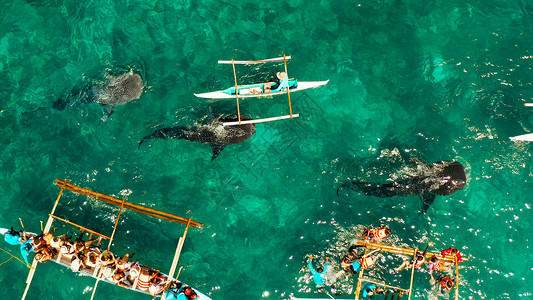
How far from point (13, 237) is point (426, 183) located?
1699 centimetres

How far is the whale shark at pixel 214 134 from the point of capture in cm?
1538

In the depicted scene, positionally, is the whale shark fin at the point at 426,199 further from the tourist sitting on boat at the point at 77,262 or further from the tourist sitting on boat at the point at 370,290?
the tourist sitting on boat at the point at 77,262

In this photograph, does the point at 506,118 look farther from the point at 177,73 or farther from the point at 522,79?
the point at 177,73

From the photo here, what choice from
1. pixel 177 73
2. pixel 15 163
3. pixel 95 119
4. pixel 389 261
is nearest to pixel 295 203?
pixel 389 261

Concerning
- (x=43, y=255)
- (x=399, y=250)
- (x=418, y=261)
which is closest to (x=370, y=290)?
(x=399, y=250)

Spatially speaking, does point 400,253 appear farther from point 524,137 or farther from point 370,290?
point 524,137

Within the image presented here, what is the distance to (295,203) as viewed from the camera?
15430 mm

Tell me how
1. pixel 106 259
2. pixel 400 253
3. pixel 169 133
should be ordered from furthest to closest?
pixel 169 133 → pixel 400 253 → pixel 106 259

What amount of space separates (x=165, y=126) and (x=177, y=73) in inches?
92.3

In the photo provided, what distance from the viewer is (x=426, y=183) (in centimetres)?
1515

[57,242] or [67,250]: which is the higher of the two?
[57,242]

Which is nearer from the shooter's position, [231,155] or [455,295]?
[455,295]

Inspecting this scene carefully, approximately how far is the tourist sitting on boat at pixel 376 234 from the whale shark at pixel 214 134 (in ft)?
20.5

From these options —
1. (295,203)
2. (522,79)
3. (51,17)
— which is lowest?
(295,203)
